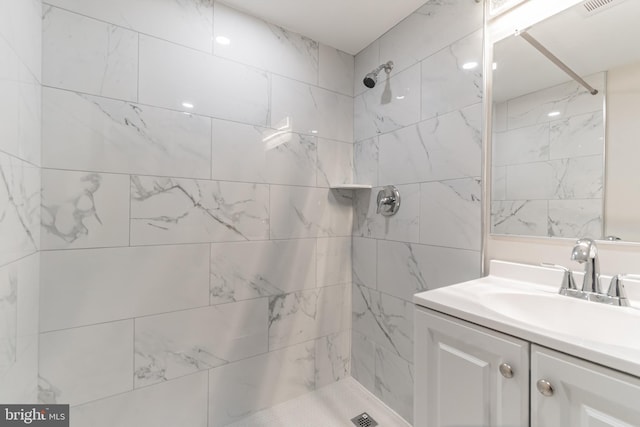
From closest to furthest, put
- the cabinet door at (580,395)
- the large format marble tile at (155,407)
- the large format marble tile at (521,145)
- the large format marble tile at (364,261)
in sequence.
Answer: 1. the cabinet door at (580,395)
2. the large format marble tile at (521,145)
3. the large format marble tile at (155,407)
4. the large format marble tile at (364,261)

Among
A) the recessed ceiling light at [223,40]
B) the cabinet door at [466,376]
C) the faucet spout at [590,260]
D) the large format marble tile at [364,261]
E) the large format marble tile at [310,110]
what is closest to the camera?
the cabinet door at [466,376]

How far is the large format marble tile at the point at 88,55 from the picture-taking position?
3.59ft

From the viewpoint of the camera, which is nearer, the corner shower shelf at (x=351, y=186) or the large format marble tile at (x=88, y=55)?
the large format marble tile at (x=88, y=55)

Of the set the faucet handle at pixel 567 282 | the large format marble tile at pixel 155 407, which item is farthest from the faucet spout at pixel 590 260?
the large format marble tile at pixel 155 407

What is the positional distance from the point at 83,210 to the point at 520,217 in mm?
1834

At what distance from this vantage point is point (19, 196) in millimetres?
881

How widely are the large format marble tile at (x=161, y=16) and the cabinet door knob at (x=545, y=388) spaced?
6.02 ft

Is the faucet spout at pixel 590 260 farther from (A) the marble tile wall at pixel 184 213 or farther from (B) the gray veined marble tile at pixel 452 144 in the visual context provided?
(A) the marble tile wall at pixel 184 213

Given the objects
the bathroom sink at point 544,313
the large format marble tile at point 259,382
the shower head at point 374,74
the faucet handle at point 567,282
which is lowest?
the large format marble tile at point 259,382

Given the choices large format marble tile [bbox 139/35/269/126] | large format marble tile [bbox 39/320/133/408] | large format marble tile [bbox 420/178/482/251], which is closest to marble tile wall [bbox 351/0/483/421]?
large format marble tile [bbox 420/178/482/251]

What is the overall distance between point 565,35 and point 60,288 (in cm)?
222

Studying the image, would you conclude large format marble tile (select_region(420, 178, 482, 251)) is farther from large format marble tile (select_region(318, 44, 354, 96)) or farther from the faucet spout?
large format marble tile (select_region(318, 44, 354, 96))

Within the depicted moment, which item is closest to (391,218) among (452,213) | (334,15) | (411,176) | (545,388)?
(411,176)

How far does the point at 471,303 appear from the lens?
2.83ft
